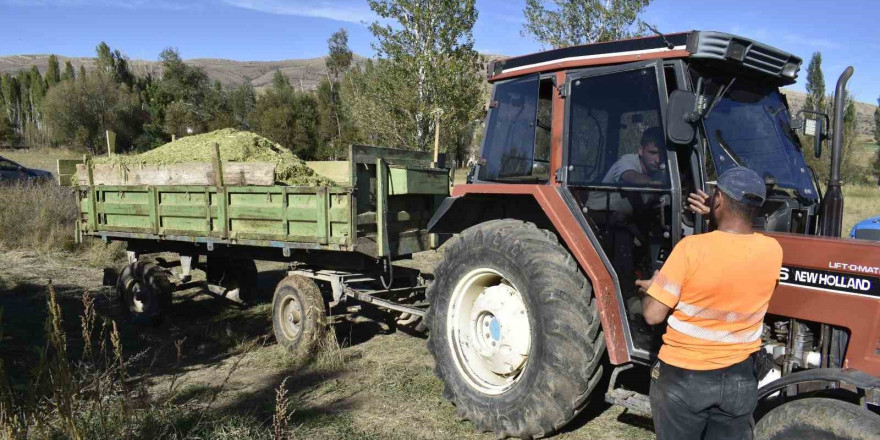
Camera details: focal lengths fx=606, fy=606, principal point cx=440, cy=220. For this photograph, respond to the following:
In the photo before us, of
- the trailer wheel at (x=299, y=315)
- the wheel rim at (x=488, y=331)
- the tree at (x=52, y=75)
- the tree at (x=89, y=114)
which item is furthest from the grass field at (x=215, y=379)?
the tree at (x=52, y=75)

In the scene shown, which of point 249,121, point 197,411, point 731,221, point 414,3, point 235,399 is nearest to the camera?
point 731,221

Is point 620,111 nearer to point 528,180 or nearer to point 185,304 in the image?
point 528,180

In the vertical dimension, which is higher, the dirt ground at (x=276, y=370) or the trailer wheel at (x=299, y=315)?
the trailer wheel at (x=299, y=315)

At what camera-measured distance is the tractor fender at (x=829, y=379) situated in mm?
2593

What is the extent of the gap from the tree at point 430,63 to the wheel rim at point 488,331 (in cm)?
1214

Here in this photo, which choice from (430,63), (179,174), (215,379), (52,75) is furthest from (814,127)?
(52,75)

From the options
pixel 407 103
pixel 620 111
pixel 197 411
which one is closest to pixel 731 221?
pixel 620 111

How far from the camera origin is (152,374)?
5.43 metres

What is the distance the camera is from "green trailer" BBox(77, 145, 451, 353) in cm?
555

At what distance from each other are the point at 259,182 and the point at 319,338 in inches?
68.0

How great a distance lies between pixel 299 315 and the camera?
5.96m

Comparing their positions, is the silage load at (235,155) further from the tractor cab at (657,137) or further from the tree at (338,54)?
the tree at (338,54)

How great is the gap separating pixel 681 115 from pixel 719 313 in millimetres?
1249

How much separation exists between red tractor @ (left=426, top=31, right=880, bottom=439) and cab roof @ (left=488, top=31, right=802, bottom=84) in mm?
10
